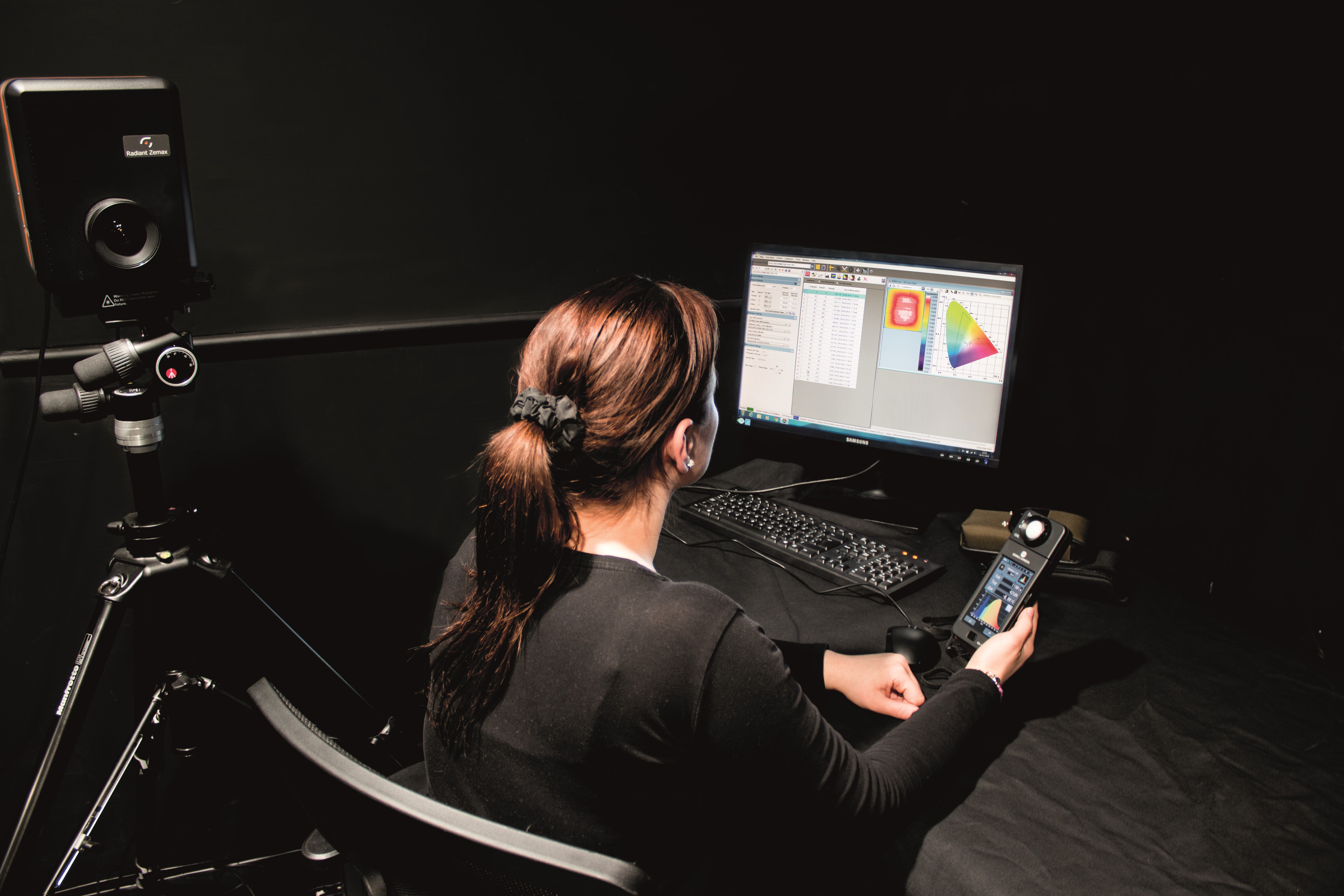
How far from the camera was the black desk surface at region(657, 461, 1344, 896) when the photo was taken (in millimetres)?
851

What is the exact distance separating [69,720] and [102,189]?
761 mm

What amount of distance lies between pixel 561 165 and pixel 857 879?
1.49 m

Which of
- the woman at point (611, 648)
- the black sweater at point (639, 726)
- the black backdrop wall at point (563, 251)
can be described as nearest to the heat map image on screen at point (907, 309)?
the black backdrop wall at point (563, 251)

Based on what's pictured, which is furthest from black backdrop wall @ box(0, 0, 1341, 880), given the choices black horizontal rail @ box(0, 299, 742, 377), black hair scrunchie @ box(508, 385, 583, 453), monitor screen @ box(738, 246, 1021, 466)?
black hair scrunchie @ box(508, 385, 583, 453)

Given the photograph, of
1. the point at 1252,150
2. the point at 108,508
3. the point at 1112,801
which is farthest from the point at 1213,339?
the point at 108,508

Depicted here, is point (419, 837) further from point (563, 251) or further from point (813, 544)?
point (563, 251)

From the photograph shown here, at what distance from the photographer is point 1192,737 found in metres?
1.04

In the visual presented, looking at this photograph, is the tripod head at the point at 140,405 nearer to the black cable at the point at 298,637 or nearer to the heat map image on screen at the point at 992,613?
the black cable at the point at 298,637

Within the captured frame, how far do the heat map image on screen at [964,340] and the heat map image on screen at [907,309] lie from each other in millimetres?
48

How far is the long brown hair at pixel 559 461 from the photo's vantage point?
817mm

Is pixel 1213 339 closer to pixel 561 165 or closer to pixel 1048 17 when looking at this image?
pixel 1048 17

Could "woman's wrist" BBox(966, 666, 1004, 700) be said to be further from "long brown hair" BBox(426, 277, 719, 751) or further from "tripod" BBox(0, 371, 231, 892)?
"tripod" BBox(0, 371, 231, 892)

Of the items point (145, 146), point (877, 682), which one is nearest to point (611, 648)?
point (877, 682)

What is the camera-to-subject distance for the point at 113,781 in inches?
52.1
